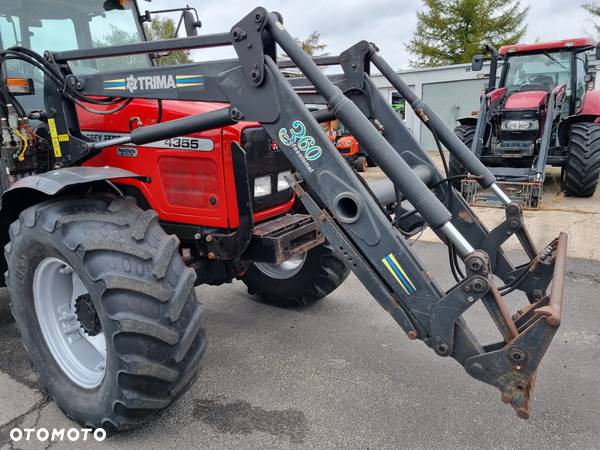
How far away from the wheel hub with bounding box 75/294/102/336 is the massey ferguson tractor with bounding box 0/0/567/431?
2cm

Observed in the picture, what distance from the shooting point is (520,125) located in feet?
27.0

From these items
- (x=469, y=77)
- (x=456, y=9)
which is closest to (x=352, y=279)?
(x=469, y=77)

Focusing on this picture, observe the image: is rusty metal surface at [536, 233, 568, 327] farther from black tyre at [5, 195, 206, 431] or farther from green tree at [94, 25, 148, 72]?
green tree at [94, 25, 148, 72]

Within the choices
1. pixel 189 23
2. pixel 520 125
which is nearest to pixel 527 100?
pixel 520 125

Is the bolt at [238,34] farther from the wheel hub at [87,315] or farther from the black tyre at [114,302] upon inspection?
the wheel hub at [87,315]

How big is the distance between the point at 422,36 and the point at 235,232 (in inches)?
1077

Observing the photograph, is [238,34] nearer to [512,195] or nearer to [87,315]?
[87,315]

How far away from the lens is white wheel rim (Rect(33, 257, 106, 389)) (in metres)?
2.61

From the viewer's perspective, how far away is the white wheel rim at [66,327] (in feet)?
8.55

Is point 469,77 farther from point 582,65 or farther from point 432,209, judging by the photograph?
point 432,209

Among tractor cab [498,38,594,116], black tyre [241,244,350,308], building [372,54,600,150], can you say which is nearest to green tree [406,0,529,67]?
building [372,54,600,150]

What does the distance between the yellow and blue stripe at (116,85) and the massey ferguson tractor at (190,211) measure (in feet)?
0.03

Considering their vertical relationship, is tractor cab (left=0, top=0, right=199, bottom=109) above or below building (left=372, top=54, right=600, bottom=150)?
above

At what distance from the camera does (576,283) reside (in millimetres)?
4531
